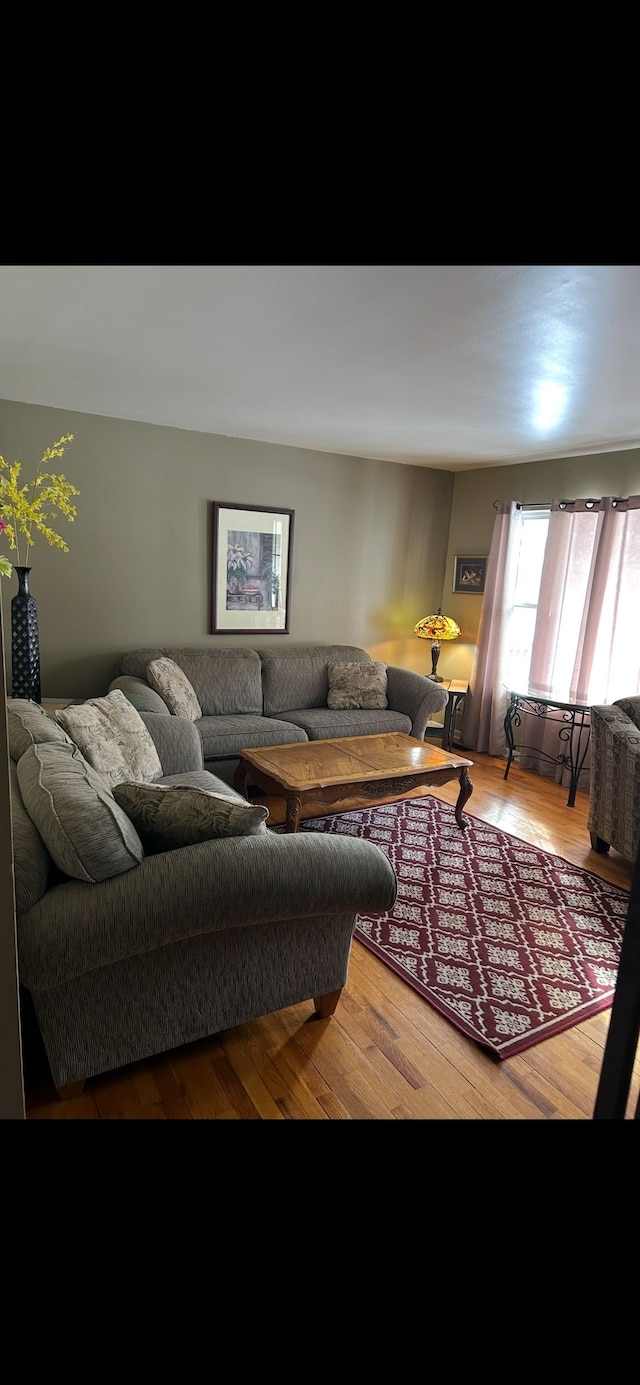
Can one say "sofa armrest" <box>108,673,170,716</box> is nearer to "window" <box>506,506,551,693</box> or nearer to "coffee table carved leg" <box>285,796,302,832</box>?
"coffee table carved leg" <box>285,796,302,832</box>

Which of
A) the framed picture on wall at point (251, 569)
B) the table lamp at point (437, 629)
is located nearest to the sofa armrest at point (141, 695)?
the framed picture on wall at point (251, 569)

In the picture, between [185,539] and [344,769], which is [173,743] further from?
[185,539]

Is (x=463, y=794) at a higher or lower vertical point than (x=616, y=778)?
lower

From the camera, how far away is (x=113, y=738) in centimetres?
262

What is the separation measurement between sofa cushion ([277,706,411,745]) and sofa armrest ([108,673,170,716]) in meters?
0.77

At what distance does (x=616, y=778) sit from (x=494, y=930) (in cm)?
110

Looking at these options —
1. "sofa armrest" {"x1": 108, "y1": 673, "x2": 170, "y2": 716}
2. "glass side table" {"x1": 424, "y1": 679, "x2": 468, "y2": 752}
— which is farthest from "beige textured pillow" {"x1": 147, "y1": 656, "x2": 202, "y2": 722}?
"glass side table" {"x1": 424, "y1": 679, "x2": 468, "y2": 752}

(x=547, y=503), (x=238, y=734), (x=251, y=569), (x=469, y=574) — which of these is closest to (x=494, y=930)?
(x=238, y=734)

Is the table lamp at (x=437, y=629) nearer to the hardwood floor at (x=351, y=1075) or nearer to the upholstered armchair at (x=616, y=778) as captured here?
the upholstered armchair at (x=616, y=778)

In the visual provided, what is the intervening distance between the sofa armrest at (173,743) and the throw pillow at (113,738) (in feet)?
0.26

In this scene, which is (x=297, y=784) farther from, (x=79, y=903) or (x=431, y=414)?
(x=431, y=414)

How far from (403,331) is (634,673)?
9.00 feet

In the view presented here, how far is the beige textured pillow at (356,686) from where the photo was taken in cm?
437
